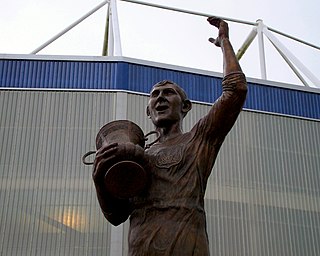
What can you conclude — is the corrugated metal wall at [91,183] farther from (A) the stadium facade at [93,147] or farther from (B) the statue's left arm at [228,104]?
(B) the statue's left arm at [228,104]

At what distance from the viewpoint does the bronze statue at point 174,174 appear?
4.37 m

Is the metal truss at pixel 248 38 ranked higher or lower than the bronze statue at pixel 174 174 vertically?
higher

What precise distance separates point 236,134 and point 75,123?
23.3 ft

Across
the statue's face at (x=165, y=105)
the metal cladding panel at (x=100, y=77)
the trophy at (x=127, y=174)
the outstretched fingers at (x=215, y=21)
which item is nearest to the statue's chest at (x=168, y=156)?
the trophy at (x=127, y=174)

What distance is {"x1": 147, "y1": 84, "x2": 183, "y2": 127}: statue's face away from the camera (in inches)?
199

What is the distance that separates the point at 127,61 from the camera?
86.3ft

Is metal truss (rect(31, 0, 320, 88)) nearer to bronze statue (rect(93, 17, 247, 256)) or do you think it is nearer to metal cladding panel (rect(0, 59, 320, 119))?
metal cladding panel (rect(0, 59, 320, 119))

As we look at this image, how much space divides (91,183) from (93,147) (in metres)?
1.72

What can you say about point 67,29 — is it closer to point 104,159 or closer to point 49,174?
point 49,174

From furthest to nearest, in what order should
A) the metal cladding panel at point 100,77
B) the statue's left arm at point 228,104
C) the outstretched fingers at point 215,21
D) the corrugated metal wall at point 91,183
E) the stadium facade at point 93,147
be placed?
1. the metal cladding panel at point 100,77
2. the stadium facade at point 93,147
3. the corrugated metal wall at point 91,183
4. the outstretched fingers at point 215,21
5. the statue's left arm at point 228,104

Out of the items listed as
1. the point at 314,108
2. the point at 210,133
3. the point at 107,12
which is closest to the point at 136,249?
the point at 210,133

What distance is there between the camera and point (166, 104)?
16.6ft

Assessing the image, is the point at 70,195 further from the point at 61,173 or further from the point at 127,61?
the point at 127,61

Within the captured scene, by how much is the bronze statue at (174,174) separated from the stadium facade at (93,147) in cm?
1736
